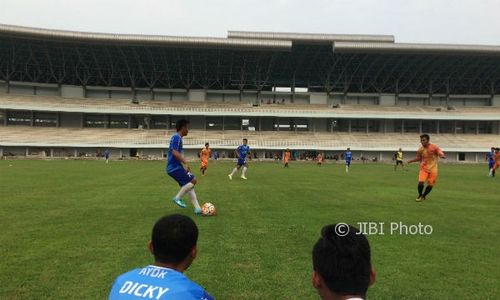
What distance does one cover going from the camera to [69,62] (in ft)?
216

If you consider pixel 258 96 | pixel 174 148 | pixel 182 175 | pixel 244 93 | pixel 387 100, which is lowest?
pixel 182 175

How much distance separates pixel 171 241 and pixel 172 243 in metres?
0.02

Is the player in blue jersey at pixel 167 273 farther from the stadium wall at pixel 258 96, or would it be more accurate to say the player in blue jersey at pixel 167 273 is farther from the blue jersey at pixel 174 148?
the stadium wall at pixel 258 96

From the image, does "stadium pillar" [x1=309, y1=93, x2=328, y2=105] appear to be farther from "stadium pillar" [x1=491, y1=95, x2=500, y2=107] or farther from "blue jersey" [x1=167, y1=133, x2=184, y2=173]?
"blue jersey" [x1=167, y1=133, x2=184, y2=173]

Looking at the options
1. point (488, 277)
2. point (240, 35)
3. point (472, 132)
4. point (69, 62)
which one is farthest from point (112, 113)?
point (488, 277)

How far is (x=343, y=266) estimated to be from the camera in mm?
2238

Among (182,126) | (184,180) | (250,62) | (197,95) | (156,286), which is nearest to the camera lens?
(156,286)

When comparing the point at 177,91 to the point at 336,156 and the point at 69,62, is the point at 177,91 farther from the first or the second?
the point at 336,156

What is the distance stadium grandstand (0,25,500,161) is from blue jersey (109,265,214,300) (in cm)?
5951

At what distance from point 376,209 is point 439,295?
277 inches

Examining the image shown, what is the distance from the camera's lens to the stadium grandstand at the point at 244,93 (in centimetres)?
6138

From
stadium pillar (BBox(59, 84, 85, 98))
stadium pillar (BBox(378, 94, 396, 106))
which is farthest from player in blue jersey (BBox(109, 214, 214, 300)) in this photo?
stadium pillar (BBox(378, 94, 396, 106))

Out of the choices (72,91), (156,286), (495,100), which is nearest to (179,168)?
(156,286)

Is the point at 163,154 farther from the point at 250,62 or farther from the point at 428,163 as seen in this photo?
the point at 428,163
